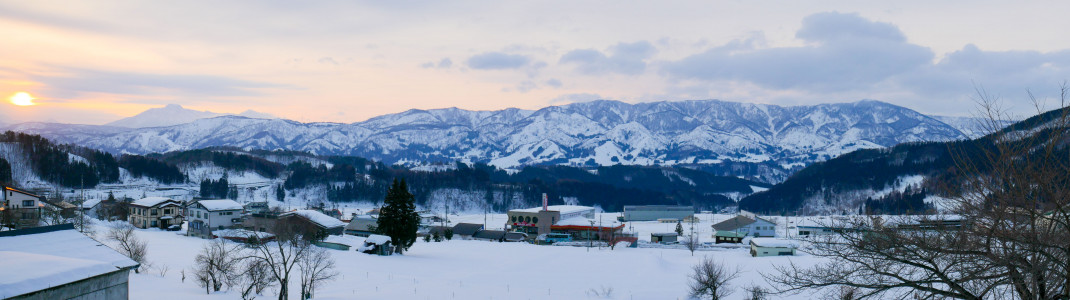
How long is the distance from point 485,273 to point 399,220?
11.4 metres

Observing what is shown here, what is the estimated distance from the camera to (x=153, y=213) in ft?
203

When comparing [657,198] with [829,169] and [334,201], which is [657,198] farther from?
[334,201]

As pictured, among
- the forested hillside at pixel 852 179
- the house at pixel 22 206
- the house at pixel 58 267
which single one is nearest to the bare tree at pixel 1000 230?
the house at pixel 58 267

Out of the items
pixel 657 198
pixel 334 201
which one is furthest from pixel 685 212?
pixel 334 201

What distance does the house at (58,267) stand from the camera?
12.3 m

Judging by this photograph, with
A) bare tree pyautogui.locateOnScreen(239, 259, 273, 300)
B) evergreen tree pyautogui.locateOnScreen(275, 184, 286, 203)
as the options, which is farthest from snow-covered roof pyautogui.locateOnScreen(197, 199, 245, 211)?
evergreen tree pyautogui.locateOnScreen(275, 184, 286, 203)

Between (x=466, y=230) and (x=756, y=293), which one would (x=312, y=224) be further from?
(x=756, y=293)

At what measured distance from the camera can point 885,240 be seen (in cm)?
761

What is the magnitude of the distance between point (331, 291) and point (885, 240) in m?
24.8

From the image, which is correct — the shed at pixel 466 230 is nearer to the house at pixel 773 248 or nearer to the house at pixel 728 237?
the house at pixel 728 237

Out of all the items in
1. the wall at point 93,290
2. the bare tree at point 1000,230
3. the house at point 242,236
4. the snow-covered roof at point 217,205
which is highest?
the bare tree at point 1000,230

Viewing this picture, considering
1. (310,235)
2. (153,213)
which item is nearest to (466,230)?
(310,235)

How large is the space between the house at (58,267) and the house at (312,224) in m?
30.0

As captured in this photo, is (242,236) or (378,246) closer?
(378,246)
